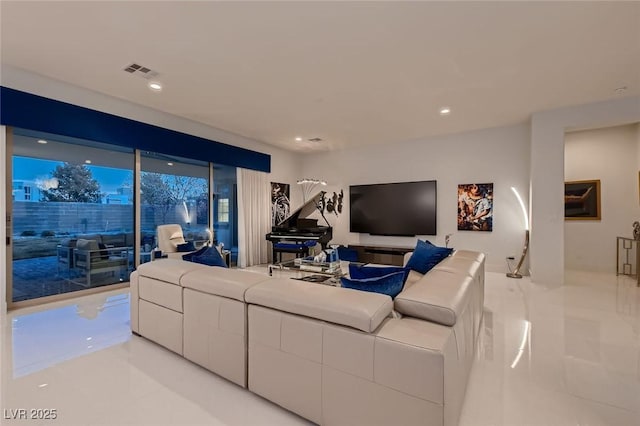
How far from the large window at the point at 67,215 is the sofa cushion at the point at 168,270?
2414mm

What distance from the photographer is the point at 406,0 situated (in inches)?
91.4

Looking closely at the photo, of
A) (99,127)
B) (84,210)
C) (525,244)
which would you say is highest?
(99,127)

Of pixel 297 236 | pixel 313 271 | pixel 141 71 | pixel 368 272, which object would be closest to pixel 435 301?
pixel 368 272

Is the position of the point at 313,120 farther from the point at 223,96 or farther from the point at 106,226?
the point at 106,226

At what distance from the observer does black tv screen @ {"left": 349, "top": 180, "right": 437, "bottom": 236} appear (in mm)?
6332

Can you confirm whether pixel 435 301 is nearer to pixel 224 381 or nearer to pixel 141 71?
pixel 224 381

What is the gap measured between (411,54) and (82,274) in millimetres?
5483

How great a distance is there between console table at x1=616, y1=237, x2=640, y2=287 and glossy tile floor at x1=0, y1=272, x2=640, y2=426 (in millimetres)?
2935

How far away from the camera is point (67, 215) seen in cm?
412

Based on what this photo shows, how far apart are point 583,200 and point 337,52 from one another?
631 cm

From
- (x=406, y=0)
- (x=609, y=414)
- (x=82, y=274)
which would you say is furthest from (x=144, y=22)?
(x=609, y=414)

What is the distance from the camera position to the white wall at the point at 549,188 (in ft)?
15.5

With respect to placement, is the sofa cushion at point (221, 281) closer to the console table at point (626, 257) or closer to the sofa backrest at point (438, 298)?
the sofa backrest at point (438, 298)

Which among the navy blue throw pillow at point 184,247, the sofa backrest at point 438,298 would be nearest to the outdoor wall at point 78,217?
the navy blue throw pillow at point 184,247
